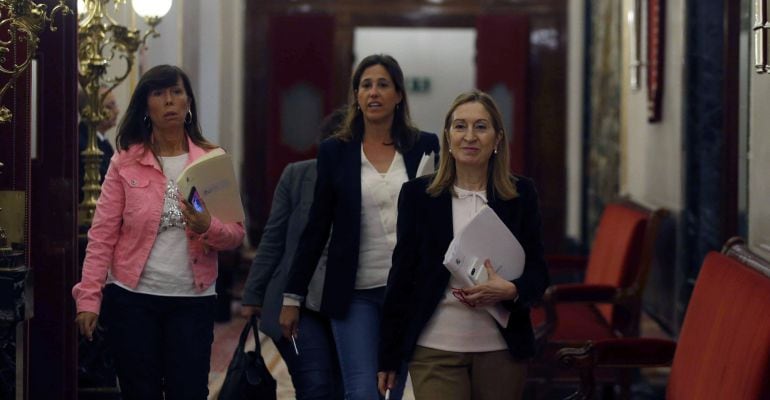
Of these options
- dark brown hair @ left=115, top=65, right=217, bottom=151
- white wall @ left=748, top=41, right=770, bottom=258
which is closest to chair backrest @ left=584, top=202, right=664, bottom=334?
white wall @ left=748, top=41, right=770, bottom=258

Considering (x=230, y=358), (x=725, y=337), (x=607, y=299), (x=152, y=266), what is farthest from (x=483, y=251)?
(x=230, y=358)

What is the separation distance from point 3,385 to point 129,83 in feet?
13.6

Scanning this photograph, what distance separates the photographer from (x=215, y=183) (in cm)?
445

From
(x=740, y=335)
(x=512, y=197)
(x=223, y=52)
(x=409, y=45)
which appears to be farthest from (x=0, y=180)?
(x=409, y=45)

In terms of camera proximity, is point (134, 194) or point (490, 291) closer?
point (490, 291)

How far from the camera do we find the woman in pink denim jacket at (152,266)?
14.3ft

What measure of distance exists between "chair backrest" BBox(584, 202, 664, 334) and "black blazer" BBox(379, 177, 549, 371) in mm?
2946

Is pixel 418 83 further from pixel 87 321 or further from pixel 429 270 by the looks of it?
pixel 429 270

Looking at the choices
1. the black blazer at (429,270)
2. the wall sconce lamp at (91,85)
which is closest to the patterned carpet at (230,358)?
the wall sconce lamp at (91,85)

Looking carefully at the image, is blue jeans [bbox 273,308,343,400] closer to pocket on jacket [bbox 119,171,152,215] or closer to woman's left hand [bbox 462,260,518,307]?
pocket on jacket [bbox 119,171,152,215]

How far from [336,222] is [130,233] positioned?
2.26 feet

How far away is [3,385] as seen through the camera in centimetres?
478

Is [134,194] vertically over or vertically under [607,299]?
over

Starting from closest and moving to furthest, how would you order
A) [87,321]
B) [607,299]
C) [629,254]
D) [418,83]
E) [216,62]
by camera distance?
[87,321]
[607,299]
[629,254]
[216,62]
[418,83]
